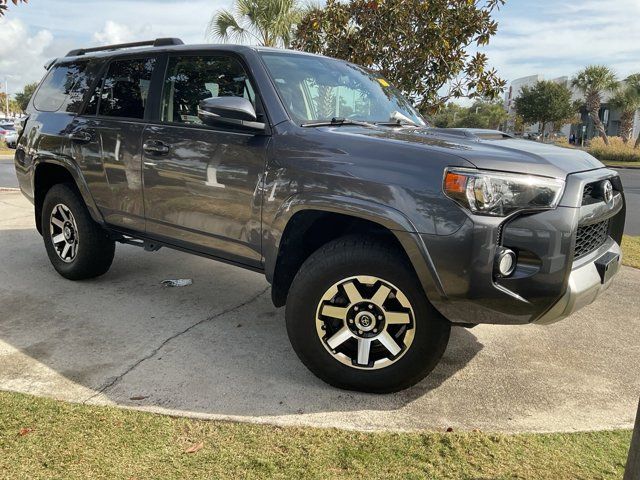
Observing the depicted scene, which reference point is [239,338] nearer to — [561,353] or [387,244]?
[387,244]

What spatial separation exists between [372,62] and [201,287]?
140 inches

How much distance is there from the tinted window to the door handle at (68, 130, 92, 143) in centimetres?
25

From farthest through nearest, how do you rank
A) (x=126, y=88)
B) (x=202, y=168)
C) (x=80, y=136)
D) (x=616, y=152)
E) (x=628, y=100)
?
(x=628, y=100)
(x=616, y=152)
(x=80, y=136)
(x=126, y=88)
(x=202, y=168)

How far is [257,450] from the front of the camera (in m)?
2.59

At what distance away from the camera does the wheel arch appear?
15.1 feet

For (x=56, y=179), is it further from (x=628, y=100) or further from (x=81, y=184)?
(x=628, y=100)

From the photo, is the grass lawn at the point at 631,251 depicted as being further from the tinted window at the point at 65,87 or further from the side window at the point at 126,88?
the tinted window at the point at 65,87

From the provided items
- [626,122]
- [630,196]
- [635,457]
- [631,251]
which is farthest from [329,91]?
[626,122]

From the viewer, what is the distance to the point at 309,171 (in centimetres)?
308

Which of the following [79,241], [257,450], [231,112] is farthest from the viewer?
[79,241]

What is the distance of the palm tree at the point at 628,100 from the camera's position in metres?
43.5

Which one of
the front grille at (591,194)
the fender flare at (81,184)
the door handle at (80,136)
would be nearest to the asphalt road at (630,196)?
the front grille at (591,194)

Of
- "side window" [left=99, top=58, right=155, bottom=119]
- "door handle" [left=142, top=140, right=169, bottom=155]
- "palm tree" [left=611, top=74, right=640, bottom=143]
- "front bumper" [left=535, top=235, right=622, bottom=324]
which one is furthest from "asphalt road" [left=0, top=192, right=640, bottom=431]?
"palm tree" [left=611, top=74, right=640, bottom=143]

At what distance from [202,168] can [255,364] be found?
1307mm
